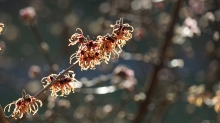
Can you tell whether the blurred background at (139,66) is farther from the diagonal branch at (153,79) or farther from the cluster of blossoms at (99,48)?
the cluster of blossoms at (99,48)

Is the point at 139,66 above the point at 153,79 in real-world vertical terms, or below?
above

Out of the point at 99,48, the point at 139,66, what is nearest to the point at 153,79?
the point at 139,66

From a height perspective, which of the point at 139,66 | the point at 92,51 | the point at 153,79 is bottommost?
the point at 92,51

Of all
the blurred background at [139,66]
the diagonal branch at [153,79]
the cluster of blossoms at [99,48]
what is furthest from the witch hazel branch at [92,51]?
the diagonal branch at [153,79]

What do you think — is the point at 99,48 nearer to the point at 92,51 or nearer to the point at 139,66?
the point at 92,51

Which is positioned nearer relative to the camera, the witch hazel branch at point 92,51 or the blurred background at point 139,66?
the witch hazel branch at point 92,51

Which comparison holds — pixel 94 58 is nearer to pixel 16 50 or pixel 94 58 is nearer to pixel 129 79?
pixel 129 79

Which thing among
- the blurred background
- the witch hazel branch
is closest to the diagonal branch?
the blurred background

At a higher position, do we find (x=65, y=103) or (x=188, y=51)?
(x=188, y=51)

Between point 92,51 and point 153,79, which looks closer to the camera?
point 92,51

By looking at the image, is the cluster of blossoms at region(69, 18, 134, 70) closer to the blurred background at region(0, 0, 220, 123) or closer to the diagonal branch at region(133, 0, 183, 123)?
the blurred background at region(0, 0, 220, 123)

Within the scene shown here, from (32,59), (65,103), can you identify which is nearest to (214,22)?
(65,103)
